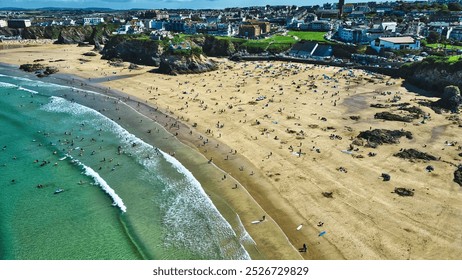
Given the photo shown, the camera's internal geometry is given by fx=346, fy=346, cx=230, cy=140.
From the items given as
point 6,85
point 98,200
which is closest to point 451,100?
point 98,200

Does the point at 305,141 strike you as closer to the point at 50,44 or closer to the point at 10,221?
the point at 10,221

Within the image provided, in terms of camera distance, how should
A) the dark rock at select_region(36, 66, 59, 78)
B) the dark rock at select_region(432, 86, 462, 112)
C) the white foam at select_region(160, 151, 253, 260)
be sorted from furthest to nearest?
the dark rock at select_region(36, 66, 59, 78), the dark rock at select_region(432, 86, 462, 112), the white foam at select_region(160, 151, 253, 260)

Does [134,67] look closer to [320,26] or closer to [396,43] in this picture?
[396,43]

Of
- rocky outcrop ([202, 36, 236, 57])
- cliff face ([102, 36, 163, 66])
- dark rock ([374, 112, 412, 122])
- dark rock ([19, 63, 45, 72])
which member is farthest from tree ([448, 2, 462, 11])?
dark rock ([19, 63, 45, 72])

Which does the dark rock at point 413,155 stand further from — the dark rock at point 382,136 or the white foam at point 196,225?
the white foam at point 196,225

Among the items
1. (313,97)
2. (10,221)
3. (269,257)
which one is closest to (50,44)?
(313,97)

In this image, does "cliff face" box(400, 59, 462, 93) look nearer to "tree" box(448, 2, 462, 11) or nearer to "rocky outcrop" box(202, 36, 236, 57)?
"rocky outcrop" box(202, 36, 236, 57)
